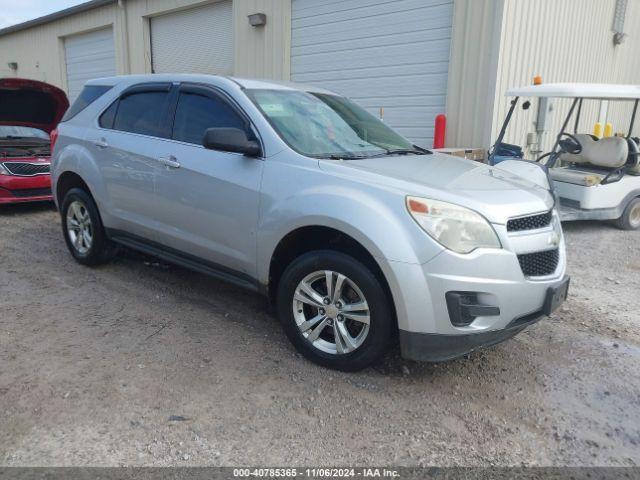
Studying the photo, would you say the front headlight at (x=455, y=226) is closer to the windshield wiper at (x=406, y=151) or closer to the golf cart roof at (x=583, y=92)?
the windshield wiper at (x=406, y=151)

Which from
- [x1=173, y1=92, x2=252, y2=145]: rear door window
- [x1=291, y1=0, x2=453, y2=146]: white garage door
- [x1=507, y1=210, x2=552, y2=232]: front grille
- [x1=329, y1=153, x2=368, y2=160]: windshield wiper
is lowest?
[x1=507, y1=210, x2=552, y2=232]: front grille

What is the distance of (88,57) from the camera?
16.7 metres

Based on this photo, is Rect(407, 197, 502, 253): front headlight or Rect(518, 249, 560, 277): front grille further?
Rect(518, 249, 560, 277): front grille

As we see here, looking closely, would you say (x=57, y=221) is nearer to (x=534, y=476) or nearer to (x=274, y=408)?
(x=274, y=408)

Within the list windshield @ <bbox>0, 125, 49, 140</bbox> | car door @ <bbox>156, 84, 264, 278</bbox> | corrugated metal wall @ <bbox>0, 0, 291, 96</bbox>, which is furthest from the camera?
corrugated metal wall @ <bbox>0, 0, 291, 96</bbox>

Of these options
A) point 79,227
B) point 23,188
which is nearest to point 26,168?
point 23,188

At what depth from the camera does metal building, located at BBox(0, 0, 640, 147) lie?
826 centimetres

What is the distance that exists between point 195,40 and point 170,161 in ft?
34.0

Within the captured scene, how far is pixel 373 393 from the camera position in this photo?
122 inches

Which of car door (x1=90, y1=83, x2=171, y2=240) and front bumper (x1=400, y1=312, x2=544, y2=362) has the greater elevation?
car door (x1=90, y1=83, x2=171, y2=240)

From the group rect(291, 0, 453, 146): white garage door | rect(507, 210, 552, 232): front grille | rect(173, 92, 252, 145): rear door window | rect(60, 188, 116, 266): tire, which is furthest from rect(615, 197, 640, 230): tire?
rect(60, 188, 116, 266): tire

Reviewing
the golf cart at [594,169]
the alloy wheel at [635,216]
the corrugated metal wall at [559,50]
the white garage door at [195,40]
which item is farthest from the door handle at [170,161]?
the white garage door at [195,40]

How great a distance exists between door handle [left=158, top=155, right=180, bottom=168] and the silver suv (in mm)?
17

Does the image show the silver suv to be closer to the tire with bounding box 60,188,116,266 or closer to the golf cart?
the tire with bounding box 60,188,116,266
